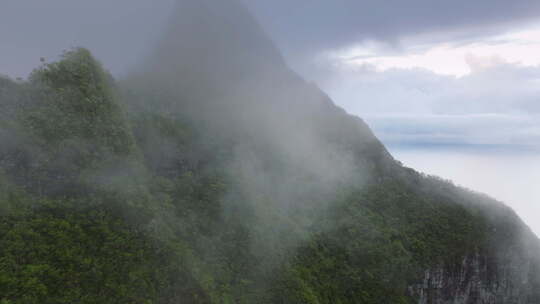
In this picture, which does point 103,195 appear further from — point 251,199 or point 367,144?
point 367,144

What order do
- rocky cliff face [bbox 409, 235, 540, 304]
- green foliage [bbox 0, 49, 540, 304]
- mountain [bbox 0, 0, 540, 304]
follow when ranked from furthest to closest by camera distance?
rocky cliff face [bbox 409, 235, 540, 304] < mountain [bbox 0, 0, 540, 304] < green foliage [bbox 0, 49, 540, 304]

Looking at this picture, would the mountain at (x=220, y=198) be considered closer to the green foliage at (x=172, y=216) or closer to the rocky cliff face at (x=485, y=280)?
the green foliage at (x=172, y=216)

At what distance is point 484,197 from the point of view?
54.8m

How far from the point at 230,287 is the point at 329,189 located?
22.8m

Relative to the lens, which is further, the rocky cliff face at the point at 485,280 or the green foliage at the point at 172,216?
the rocky cliff face at the point at 485,280

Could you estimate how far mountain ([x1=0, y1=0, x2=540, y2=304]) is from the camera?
20828 millimetres

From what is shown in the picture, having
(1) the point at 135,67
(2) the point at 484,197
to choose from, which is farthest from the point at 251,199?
(2) the point at 484,197

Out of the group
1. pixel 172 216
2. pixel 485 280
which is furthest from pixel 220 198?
pixel 485 280

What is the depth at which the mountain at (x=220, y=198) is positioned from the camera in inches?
820

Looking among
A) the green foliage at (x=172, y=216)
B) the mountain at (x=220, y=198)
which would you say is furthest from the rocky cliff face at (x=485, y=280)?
the green foliage at (x=172, y=216)

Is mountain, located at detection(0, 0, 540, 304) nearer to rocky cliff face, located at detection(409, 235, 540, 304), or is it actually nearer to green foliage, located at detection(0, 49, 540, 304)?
green foliage, located at detection(0, 49, 540, 304)

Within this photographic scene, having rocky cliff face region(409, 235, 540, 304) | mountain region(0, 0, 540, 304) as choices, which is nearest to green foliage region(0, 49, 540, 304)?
mountain region(0, 0, 540, 304)

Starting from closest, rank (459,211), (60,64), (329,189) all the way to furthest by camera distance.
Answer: (60,64) → (329,189) → (459,211)

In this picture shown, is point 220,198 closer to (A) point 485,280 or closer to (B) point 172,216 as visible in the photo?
(B) point 172,216
